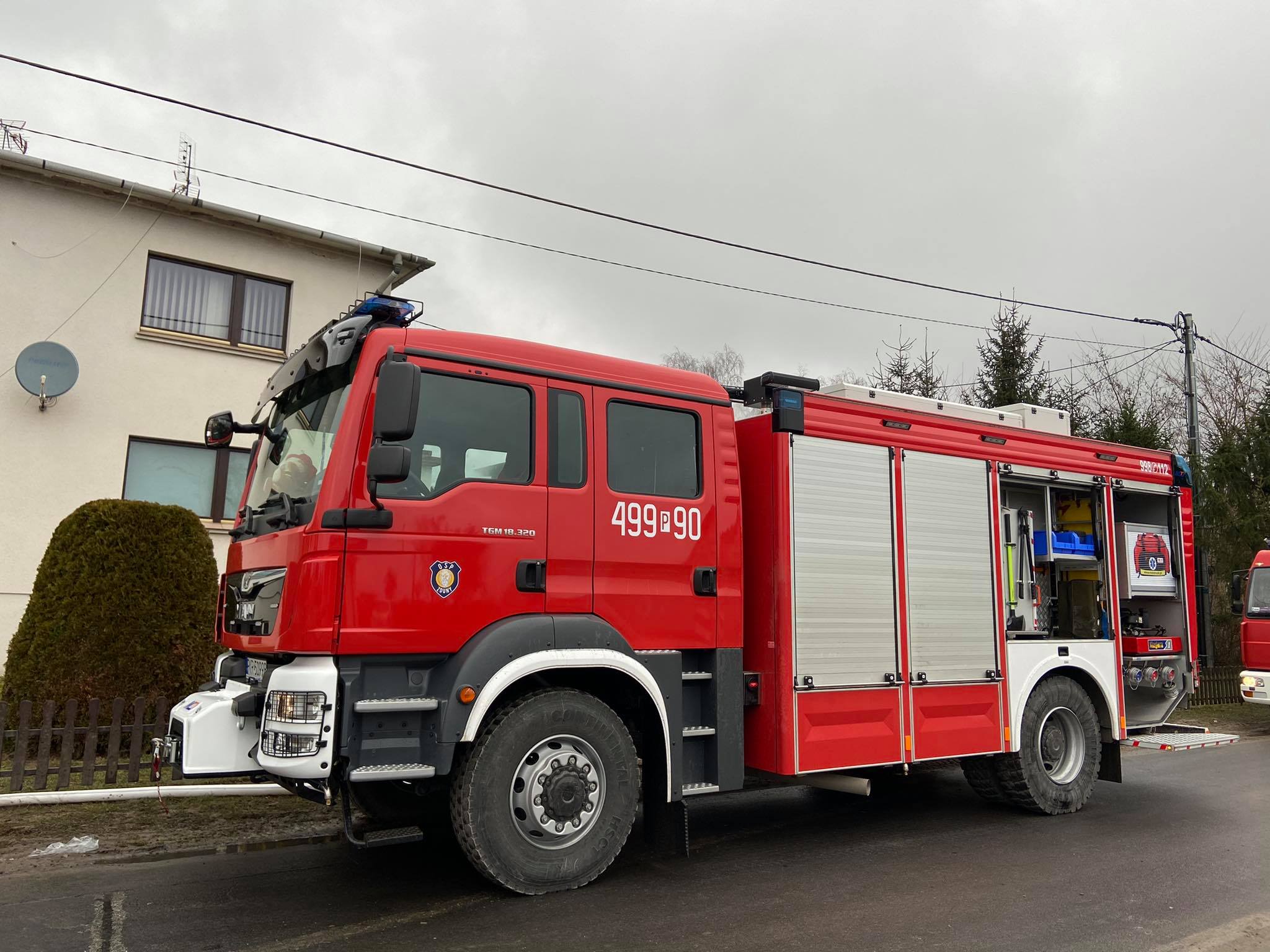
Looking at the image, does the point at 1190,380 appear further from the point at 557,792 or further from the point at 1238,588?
the point at 557,792

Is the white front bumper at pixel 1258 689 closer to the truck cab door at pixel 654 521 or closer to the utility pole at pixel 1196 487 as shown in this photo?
the utility pole at pixel 1196 487

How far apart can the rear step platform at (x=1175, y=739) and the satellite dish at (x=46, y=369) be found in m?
12.4

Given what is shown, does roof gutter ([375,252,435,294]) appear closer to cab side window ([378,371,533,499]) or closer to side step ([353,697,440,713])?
cab side window ([378,371,533,499])

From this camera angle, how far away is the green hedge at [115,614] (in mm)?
7883

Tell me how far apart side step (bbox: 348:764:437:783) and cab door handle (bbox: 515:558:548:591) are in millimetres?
1012

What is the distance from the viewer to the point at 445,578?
4.82 metres

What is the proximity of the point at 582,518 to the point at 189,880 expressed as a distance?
2.99 metres

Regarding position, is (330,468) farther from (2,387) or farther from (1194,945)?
(2,387)

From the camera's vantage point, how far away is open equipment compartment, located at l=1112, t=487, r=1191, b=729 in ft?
26.7

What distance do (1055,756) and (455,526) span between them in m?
5.31

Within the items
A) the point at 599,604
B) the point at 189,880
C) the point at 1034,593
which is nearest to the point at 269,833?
the point at 189,880

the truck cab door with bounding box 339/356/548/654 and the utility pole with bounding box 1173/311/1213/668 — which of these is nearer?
the truck cab door with bounding box 339/356/548/654

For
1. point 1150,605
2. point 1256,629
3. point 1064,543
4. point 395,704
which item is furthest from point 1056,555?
point 1256,629

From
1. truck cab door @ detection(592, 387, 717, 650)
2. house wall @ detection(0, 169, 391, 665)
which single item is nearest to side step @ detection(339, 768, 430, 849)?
truck cab door @ detection(592, 387, 717, 650)
